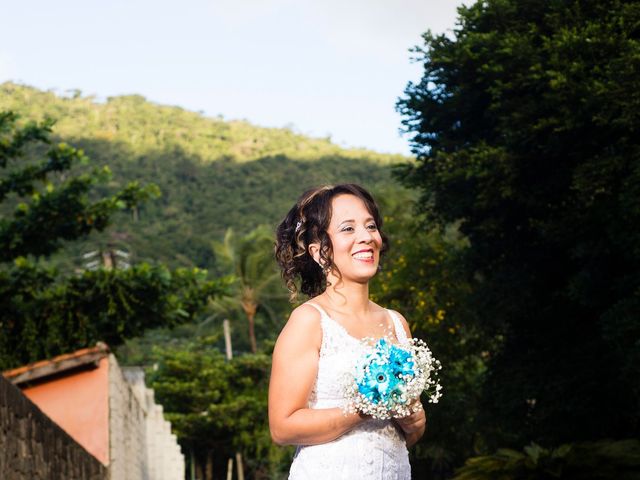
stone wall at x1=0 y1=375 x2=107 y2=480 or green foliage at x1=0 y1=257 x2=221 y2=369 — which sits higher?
green foliage at x1=0 y1=257 x2=221 y2=369

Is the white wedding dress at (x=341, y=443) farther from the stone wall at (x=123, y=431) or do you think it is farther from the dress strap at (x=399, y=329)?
the stone wall at (x=123, y=431)

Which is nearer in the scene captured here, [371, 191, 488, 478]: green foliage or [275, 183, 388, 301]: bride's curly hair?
[275, 183, 388, 301]: bride's curly hair

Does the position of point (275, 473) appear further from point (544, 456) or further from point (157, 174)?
point (157, 174)

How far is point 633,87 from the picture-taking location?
64.6 feet

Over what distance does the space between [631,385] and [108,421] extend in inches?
378

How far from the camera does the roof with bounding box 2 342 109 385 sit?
677 inches

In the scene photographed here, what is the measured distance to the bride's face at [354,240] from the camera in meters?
4.15

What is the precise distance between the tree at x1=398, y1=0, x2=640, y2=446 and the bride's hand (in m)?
15.8

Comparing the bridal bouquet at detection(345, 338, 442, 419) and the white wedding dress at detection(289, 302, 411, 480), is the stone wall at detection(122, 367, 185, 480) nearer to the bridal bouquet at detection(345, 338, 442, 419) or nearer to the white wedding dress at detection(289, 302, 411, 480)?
the white wedding dress at detection(289, 302, 411, 480)

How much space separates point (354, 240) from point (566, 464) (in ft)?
48.6

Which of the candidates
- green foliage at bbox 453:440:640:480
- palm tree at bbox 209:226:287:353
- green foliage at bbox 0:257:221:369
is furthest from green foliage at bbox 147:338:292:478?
green foliage at bbox 453:440:640:480

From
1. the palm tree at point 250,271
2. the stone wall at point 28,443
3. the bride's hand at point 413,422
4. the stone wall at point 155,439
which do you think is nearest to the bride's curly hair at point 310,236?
the bride's hand at point 413,422

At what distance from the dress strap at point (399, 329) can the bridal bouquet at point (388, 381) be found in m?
0.26

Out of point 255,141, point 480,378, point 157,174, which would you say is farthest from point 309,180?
point 480,378
